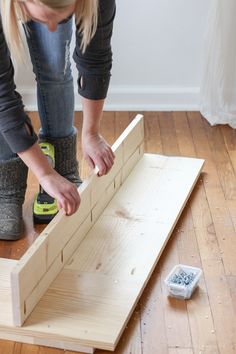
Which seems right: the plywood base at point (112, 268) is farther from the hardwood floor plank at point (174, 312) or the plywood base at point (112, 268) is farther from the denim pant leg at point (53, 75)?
the denim pant leg at point (53, 75)

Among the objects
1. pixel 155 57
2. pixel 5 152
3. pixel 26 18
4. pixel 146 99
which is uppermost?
pixel 26 18

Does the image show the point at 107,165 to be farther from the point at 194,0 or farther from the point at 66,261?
the point at 194,0

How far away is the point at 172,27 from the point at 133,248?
3.76 ft

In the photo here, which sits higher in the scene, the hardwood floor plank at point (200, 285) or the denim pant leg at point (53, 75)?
the denim pant leg at point (53, 75)

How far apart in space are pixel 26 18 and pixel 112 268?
1.92 feet

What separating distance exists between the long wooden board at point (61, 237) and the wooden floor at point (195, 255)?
0.35 ft

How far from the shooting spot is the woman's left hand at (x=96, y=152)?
1713 mm

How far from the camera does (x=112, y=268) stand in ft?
5.19

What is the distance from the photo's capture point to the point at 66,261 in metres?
1.60

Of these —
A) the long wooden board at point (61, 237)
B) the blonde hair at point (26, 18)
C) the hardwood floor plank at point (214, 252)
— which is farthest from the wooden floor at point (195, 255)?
the blonde hair at point (26, 18)

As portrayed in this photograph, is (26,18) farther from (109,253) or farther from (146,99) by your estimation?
(146,99)

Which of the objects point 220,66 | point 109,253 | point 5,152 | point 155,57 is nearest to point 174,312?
point 109,253

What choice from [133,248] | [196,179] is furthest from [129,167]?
[133,248]

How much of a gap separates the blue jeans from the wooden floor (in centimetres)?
23
